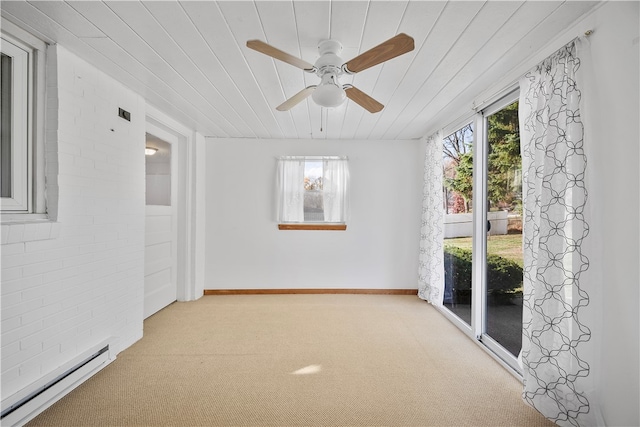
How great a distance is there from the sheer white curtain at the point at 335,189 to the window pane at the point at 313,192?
6 centimetres

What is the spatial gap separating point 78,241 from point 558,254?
111 inches

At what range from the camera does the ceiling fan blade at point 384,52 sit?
4.00 feet

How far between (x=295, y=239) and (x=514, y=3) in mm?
3050


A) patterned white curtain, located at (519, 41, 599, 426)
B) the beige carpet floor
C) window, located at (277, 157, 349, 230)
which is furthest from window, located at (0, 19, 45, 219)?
patterned white curtain, located at (519, 41, 599, 426)

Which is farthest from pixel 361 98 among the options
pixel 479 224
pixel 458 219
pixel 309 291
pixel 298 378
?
pixel 309 291

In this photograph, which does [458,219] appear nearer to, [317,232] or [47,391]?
[317,232]

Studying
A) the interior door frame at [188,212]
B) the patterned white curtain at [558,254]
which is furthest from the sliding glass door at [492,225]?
the interior door frame at [188,212]

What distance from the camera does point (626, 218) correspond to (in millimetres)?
1233

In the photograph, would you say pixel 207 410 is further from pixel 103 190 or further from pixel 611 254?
pixel 611 254

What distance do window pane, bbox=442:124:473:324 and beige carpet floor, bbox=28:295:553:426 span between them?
1.14 feet

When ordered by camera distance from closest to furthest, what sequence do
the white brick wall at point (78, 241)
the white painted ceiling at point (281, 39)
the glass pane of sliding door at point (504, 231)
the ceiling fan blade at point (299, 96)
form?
1. the white painted ceiling at point (281, 39)
2. the white brick wall at point (78, 241)
3. the ceiling fan blade at point (299, 96)
4. the glass pane of sliding door at point (504, 231)

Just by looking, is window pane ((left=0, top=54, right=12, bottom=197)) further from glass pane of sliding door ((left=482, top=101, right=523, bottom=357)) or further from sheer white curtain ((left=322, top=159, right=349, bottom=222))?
glass pane of sliding door ((left=482, top=101, right=523, bottom=357))

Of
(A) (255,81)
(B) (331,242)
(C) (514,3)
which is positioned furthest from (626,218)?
(B) (331,242)

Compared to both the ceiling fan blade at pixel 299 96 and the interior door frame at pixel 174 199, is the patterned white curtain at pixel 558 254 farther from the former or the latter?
the interior door frame at pixel 174 199
